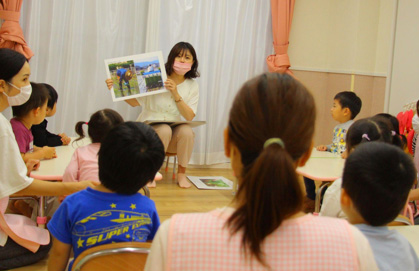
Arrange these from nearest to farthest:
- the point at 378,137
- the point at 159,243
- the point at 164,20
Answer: the point at 159,243 → the point at 378,137 → the point at 164,20

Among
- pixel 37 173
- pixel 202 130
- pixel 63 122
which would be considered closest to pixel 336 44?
pixel 202 130

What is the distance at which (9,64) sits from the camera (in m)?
2.06

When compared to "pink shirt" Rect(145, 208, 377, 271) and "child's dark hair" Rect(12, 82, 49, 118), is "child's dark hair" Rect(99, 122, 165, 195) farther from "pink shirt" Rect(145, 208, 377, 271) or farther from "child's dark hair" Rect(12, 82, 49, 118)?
"child's dark hair" Rect(12, 82, 49, 118)

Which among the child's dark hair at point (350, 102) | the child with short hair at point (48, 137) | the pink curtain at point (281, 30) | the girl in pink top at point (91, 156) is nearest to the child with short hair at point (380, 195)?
the girl in pink top at point (91, 156)

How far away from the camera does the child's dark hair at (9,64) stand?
6.73 feet

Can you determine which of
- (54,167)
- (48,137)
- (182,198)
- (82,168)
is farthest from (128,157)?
(182,198)

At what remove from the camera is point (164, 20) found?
189 inches

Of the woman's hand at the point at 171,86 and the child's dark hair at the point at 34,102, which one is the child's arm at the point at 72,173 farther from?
the woman's hand at the point at 171,86

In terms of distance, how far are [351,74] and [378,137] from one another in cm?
305

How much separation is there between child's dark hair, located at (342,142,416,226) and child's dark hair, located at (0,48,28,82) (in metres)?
1.60

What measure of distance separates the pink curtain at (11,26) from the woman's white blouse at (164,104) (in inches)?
47.3

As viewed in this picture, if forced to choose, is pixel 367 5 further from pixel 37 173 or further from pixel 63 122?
pixel 37 173

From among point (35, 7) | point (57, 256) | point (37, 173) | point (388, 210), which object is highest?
point (35, 7)

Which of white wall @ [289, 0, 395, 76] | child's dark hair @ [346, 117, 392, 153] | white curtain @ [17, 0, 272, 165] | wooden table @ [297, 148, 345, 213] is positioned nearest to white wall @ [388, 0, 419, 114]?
white wall @ [289, 0, 395, 76]
